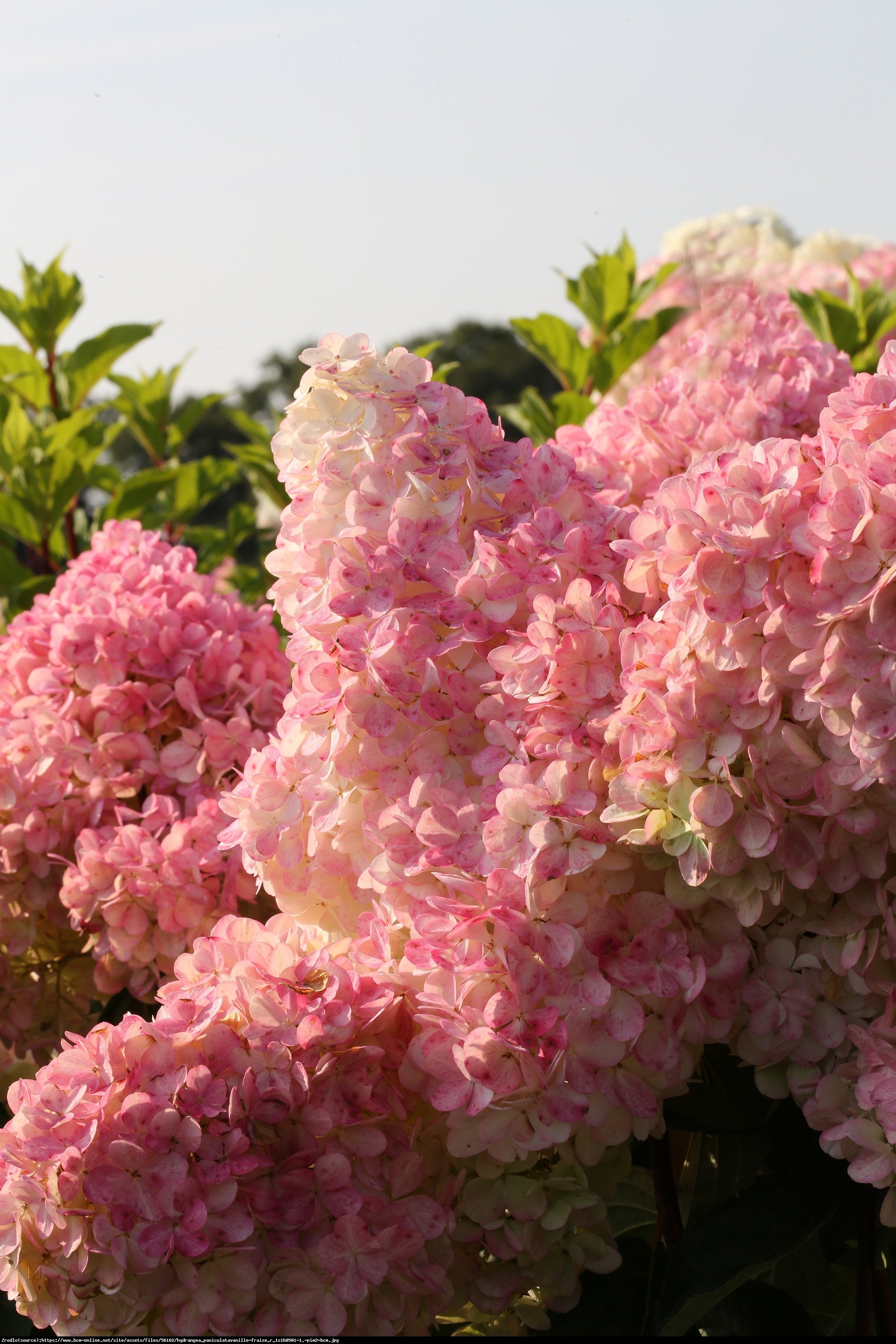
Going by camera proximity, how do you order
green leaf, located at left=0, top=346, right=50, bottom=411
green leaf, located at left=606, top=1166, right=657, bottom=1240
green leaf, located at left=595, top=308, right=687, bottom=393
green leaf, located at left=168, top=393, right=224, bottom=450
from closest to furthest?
green leaf, located at left=606, top=1166, right=657, bottom=1240, green leaf, located at left=595, top=308, right=687, bottom=393, green leaf, located at left=0, top=346, right=50, bottom=411, green leaf, located at left=168, top=393, right=224, bottom=450

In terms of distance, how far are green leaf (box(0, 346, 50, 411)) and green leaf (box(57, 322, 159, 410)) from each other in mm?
41

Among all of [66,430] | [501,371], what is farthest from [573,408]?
[501,371]

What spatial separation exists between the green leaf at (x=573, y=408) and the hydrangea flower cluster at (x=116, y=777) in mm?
791

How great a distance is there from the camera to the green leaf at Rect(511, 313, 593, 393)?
7.17ft

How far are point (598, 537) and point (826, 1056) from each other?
17.0 inches

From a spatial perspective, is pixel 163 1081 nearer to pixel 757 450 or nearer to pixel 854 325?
pixel 757 450

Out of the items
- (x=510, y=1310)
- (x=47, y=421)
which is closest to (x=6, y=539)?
(x=47, y=421)

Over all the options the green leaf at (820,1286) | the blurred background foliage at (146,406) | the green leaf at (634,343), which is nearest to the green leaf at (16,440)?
the blurred background foliage at (146,406)

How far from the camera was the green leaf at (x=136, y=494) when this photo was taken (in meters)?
2.12

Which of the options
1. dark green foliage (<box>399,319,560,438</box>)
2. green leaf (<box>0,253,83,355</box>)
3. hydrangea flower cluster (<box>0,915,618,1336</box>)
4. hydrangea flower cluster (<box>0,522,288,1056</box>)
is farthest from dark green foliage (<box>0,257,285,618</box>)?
dark green foliage (<box>399,319,560,438</box>)

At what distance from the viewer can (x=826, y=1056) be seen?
91 cm

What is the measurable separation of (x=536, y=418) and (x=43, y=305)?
2.92ft

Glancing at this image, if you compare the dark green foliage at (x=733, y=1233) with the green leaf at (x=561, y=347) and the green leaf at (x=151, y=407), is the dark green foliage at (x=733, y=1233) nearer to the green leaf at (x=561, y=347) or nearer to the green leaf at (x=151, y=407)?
the green leaf at (x=561, y=347)

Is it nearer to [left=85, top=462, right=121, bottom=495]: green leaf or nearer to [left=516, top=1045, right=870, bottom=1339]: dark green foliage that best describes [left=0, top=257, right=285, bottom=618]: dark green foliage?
[left=85, top=462, right=121, bottom=495]: green leaf
